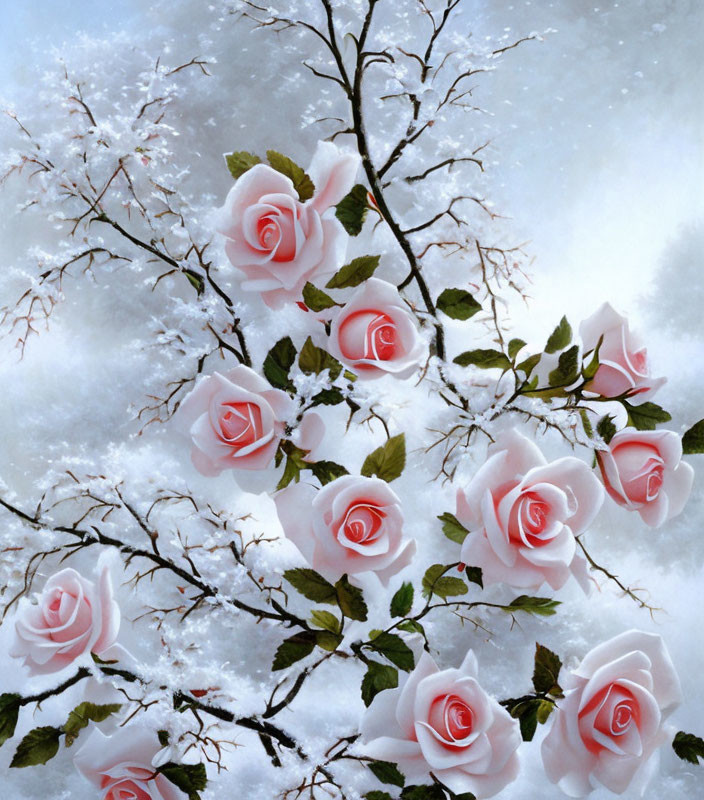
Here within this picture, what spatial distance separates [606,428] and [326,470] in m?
0.17

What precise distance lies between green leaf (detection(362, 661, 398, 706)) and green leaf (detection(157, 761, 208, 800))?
0.11 metres

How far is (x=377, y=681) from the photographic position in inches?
19.0

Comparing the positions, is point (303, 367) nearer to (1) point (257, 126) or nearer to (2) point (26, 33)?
(1) point (257, 126)

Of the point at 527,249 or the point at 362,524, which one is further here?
the point at 527,249

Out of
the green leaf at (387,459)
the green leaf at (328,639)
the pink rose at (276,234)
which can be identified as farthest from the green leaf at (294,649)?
the pink rose at (276,234)

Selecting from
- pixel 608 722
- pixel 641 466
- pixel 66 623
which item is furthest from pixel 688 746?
pixel 66 623

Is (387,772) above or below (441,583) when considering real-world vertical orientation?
below

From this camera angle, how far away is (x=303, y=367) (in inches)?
19.2

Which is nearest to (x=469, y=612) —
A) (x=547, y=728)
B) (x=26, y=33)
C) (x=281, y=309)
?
(x=547, y=728)

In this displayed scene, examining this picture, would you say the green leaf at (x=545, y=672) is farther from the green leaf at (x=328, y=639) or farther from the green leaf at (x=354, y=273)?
the green leaf at (x=354, y=273)

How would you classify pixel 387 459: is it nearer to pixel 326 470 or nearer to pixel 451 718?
→ pixel 326 470

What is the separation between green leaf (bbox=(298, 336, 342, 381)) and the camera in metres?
0.49

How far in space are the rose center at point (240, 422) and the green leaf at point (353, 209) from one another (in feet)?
0.40

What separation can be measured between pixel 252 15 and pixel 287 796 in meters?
0.51
